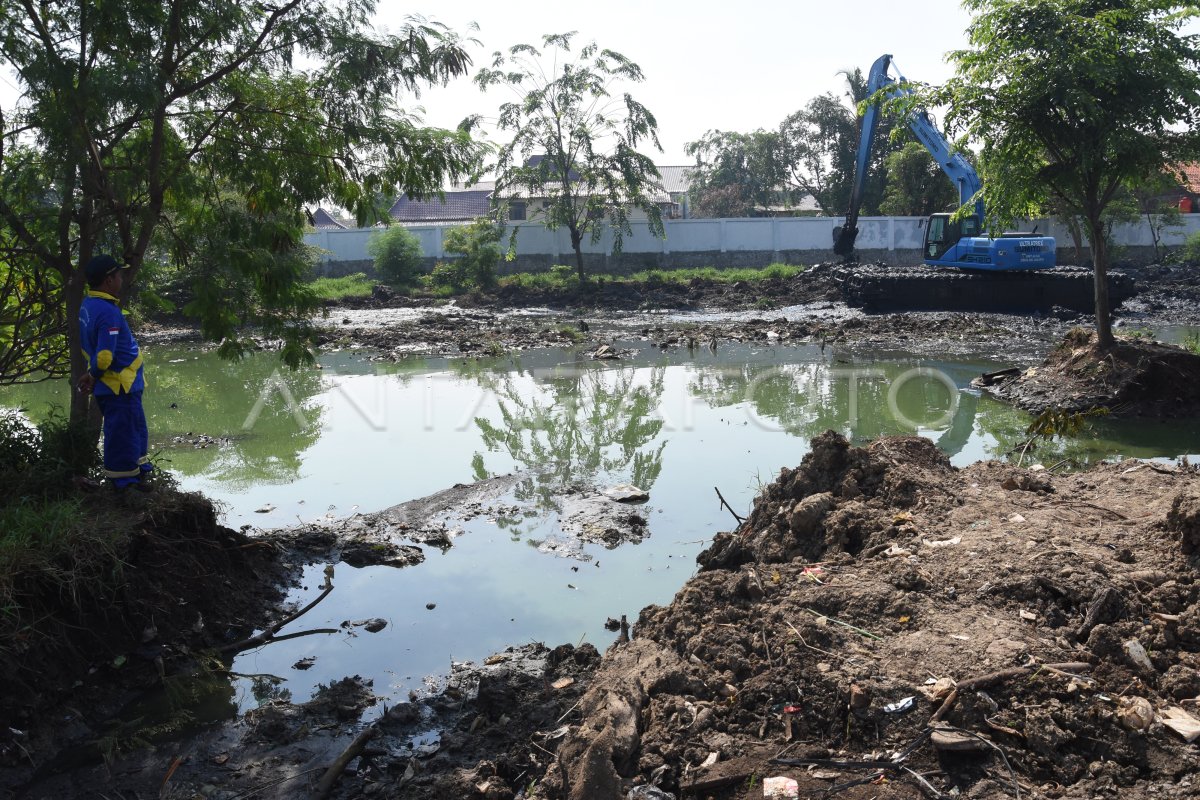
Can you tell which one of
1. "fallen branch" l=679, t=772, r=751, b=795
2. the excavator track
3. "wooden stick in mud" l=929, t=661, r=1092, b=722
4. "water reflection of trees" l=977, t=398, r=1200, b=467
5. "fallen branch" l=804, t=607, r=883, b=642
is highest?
the excavator track

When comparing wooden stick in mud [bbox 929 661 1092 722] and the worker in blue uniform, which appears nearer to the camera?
wooden stick in mud [bbox 929 661 1092 722]

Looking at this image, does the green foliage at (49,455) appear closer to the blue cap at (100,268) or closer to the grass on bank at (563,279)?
the blue cap at (100,268)

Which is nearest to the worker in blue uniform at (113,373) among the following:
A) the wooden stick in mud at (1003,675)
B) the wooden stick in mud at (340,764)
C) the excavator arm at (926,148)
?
the wooden stick in mud at (340,764)

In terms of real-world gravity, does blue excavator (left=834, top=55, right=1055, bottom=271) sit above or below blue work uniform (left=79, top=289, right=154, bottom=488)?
above

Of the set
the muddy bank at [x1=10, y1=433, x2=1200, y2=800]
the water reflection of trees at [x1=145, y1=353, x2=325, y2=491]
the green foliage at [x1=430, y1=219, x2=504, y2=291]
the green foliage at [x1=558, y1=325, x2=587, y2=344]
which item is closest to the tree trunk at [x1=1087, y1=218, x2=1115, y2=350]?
the muddy bank at [x1=10, y1=433, x2=1200, y2=800]

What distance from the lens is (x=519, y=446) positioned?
10.7 metres

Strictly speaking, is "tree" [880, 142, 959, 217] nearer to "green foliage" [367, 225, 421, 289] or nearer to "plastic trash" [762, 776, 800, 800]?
"green foliage" [367, 225, 421, 289]

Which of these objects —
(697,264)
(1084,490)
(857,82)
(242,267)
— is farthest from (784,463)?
(857,82)

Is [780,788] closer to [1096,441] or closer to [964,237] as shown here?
[1096,441]

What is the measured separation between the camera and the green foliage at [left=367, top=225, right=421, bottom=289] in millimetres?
33094

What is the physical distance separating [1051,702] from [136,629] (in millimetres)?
4853

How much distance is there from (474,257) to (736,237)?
10682 millimetres

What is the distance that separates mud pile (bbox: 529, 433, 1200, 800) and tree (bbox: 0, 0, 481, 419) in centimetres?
409

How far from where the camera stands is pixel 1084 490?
21.6 feet
